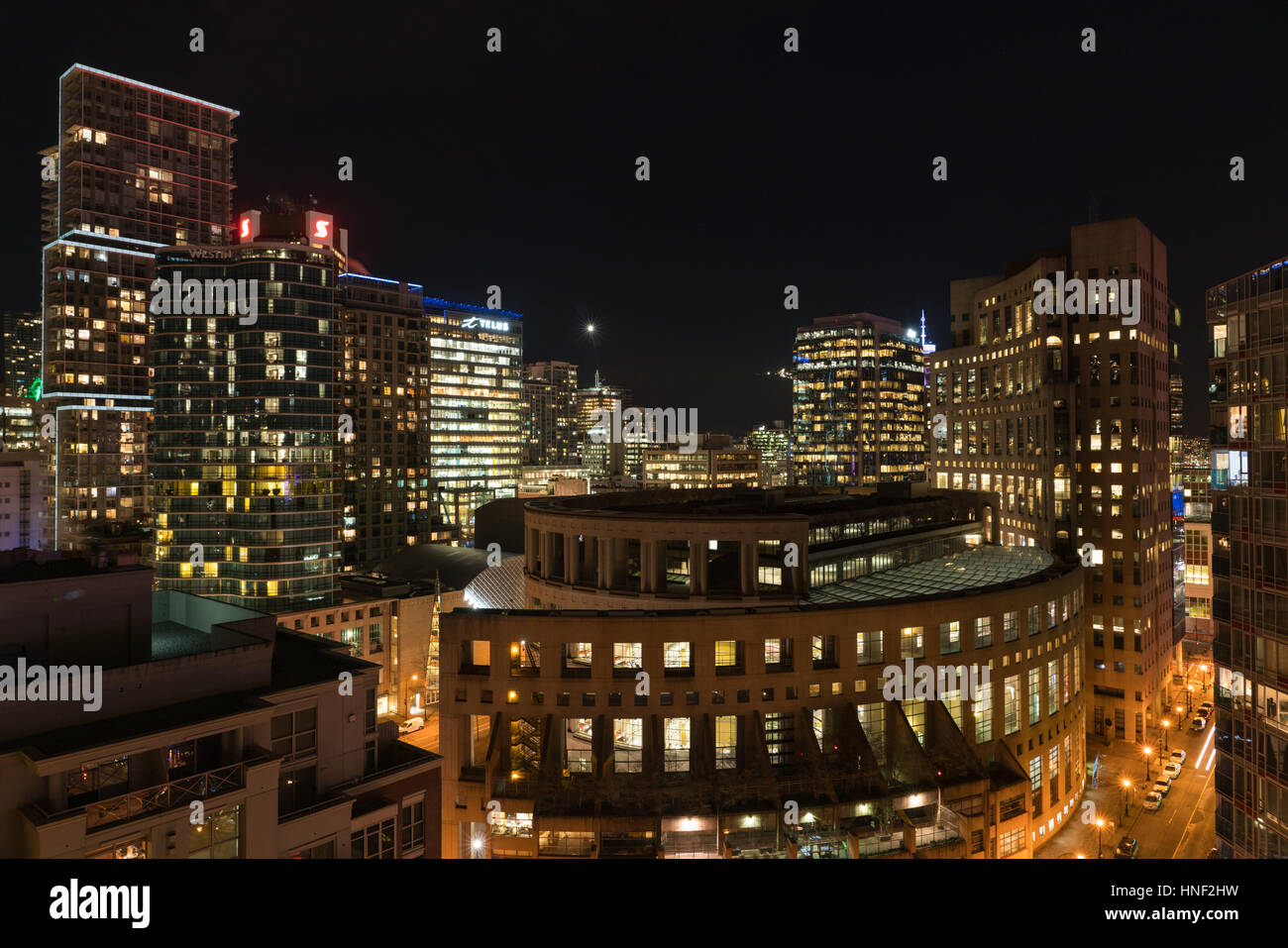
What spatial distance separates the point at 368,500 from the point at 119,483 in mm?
39346

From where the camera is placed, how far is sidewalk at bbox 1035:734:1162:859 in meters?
49.1

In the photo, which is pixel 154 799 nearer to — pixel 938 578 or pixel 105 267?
pixel 938 578

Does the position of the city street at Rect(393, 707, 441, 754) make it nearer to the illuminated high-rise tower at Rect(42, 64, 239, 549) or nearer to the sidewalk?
the sidewalk

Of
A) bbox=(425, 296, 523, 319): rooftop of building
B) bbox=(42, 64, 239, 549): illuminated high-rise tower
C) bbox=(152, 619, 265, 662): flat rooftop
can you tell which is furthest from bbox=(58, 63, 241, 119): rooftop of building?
bbox=(152, 619, 265, 662): flat rooftop

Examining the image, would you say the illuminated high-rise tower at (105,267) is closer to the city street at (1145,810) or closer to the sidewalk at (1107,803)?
the sidewalk at (1107,803)

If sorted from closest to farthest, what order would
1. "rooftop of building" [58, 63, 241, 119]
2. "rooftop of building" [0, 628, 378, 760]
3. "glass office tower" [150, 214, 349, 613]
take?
"rooftop of building" [0, 628, 378, 760]
"glass office tower" [150, 214, 349, 613]
"rooftop of building" [58, 63, 241, 119]

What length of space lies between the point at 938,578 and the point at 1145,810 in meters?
23.8

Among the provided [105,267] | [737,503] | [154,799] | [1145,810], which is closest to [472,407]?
[105,267]

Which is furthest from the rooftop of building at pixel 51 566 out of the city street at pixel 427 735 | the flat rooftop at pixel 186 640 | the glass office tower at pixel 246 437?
the glass office tower at pixel 246 437

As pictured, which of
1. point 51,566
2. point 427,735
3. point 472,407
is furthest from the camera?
point 472,407

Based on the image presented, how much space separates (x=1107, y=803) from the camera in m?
58.2

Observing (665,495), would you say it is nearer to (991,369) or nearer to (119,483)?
(991,369)

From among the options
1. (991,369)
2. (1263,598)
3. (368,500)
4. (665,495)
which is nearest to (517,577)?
(665,495)

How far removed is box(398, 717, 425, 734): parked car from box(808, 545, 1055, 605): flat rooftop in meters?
43.6
